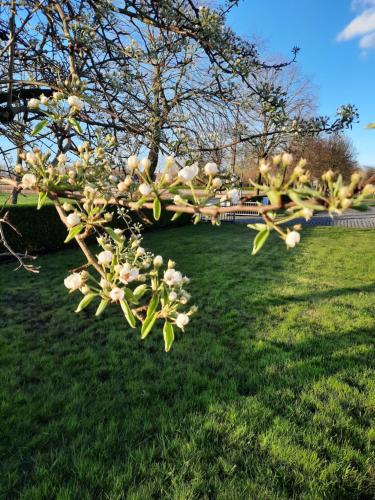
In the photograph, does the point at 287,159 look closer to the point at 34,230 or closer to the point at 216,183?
the point at 216,183

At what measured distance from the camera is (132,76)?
3805mm

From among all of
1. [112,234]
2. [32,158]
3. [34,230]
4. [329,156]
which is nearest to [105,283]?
[112,234]

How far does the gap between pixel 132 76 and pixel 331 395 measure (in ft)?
13.0

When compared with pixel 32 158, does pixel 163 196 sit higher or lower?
lower

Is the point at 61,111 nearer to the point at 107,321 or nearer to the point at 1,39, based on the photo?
the point at 1,39

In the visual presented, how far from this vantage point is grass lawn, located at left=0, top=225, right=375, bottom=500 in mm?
2428

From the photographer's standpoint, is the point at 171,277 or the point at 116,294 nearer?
the point at 116,294

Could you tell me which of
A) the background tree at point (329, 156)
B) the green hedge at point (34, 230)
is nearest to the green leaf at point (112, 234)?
the green hedge at point (34, 230)

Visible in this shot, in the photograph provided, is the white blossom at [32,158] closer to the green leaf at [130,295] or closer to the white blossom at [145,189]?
the white blossom at [145,189]

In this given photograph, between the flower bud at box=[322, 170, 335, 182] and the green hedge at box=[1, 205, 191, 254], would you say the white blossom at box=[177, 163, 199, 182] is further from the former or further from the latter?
the green hedge at box=[1, 205, 191, 254]

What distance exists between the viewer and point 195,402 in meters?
3.26

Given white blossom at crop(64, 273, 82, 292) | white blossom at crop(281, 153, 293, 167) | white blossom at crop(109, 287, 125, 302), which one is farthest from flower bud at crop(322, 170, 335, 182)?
white blossom at crop(64, 273, 82, 292)

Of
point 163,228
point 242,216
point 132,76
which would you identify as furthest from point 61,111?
point 242,216

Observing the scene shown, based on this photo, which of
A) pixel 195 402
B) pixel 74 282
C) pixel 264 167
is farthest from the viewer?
pixel 195 402
